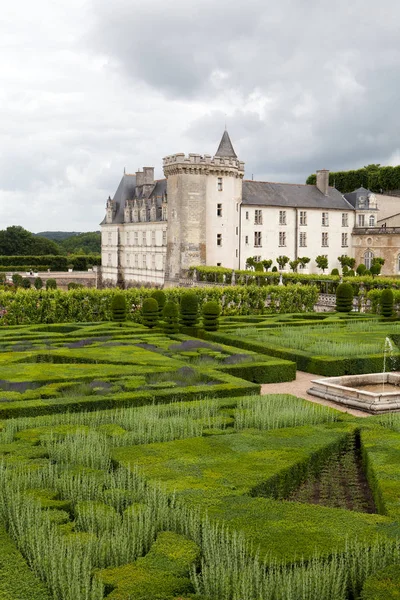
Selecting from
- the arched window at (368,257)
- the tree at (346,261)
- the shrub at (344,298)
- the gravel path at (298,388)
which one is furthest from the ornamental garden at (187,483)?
the arched window at (368,257)

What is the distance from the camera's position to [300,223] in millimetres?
51719

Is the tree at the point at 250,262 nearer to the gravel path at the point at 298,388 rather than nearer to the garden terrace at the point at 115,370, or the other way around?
the garden terrace at the point at 115,370

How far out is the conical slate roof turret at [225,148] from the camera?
49.4 m

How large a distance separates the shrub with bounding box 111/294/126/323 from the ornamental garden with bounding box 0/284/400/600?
743 centimetres

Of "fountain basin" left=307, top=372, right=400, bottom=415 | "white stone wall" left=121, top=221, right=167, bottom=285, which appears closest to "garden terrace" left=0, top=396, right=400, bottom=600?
"fountain basin" left=307, top=372, right=400, bottom=415

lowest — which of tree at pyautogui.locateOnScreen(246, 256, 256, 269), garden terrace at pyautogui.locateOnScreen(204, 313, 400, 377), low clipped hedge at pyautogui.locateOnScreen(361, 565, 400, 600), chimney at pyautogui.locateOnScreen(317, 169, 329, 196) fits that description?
low clipped hedge at pyautogui.locateOnScreen(361, 565, 400, 600)

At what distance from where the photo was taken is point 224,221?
154 ft

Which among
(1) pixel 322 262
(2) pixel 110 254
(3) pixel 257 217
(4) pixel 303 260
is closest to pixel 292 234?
(4) pixel 303 260

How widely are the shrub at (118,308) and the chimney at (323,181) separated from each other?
34.4 meters

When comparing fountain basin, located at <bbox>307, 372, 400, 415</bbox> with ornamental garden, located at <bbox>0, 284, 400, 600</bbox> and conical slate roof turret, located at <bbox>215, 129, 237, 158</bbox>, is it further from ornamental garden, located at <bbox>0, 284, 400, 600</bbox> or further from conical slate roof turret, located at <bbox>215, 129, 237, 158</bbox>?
conical slate roof turret, located at <bbox>215, 129, 237, 158</bbox>

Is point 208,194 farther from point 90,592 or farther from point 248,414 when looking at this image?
point 90,592

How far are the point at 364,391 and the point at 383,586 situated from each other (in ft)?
25.7

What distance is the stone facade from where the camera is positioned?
45.9m

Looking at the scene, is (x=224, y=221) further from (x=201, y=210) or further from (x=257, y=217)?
(x=257, y=217)
